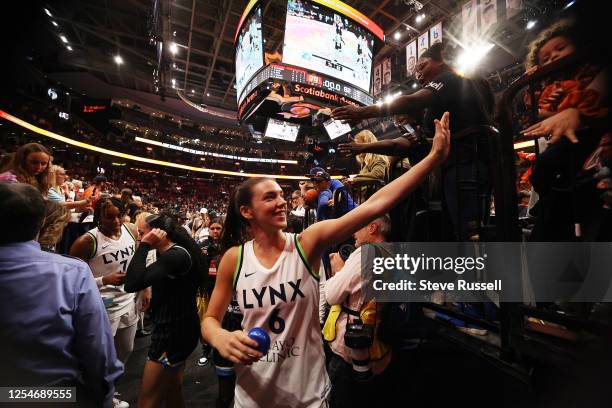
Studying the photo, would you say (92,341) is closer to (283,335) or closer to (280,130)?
(283,335)

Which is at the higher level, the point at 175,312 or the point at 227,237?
the point at 227,237

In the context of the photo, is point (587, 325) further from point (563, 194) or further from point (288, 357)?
point (288, 357)

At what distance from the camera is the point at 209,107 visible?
1861 centimetres

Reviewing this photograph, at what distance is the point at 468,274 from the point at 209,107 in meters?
19.7

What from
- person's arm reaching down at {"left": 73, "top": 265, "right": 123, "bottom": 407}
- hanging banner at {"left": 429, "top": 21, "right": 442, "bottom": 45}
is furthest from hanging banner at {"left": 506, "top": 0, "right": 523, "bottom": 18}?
person's arm reaching down at {"left": 73, "top": 265, "right": 123, "bottom": 407}

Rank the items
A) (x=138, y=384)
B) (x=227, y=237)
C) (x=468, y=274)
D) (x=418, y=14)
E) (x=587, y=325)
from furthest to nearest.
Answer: (x=418, y=14) → (x=138, y=384) → (x=227, y=237) → (x=468, y=274) → (x=587, y=325)

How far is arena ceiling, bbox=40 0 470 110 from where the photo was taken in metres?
8.66

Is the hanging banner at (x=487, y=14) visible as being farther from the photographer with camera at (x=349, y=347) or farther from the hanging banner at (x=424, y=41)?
the photographer with camera at (x=349, y=347)

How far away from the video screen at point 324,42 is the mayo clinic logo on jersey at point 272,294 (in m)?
5.90

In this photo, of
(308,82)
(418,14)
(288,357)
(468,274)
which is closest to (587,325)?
(468,274)

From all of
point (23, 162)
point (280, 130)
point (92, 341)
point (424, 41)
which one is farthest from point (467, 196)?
point (280, 130)

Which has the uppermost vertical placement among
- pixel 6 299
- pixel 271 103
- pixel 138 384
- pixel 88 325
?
pixel 271 103

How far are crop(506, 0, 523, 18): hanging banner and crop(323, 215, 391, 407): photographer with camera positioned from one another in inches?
210

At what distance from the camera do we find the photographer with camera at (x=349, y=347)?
1.93 meters
